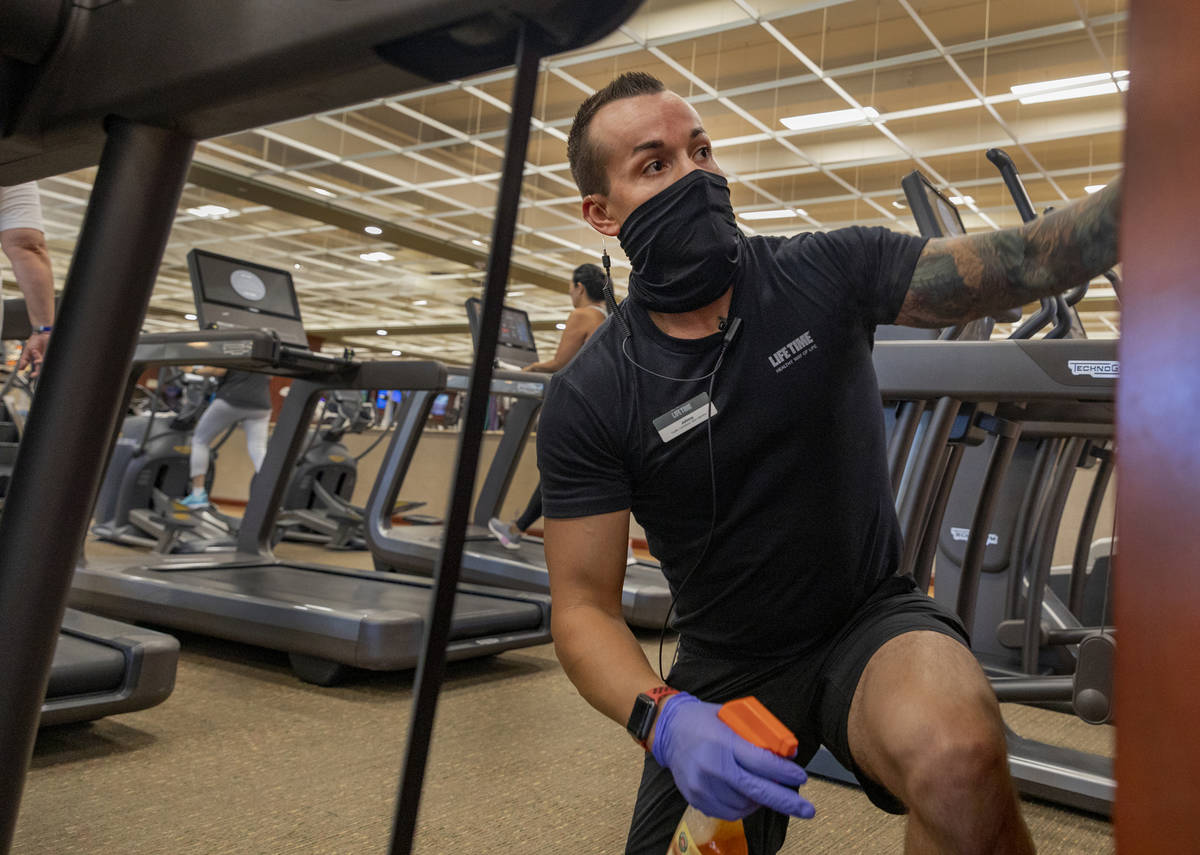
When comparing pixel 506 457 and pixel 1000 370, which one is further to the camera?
pixel 506 457

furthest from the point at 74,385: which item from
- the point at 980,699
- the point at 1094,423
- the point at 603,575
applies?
the point at 1094,423

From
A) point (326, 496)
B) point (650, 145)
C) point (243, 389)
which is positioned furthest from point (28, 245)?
point (326, 496)

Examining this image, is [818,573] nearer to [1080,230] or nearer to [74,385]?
[1080,230]

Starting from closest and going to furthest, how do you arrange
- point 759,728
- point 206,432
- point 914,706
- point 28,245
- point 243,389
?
point 759,728, point 914,706, point 28,245, point 243,389, point 206,432

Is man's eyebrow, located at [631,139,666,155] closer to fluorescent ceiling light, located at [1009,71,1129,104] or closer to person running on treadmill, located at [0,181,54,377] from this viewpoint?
person running on treadmill, located at [0,181,54,377]

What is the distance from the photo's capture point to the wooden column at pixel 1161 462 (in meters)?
0.27

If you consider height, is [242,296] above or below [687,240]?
above

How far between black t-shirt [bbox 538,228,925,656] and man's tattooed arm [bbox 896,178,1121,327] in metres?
0.04

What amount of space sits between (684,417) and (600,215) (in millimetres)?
375

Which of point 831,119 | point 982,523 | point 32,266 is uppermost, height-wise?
point 831,119

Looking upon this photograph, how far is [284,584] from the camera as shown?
137 inches

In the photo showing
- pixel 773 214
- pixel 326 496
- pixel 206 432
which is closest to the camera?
pixel 206 432

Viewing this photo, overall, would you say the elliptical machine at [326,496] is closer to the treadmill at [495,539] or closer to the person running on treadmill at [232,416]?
the person running on treadmill at [232,416]

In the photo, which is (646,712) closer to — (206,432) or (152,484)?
(206,432)
